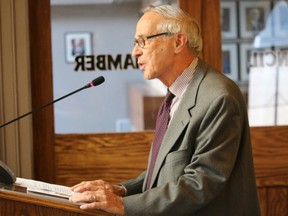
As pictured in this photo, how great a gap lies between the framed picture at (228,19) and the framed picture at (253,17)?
6 cm

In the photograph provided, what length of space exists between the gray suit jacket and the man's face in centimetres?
12

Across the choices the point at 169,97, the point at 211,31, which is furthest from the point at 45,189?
the point at 211,31

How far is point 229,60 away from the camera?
4.25m

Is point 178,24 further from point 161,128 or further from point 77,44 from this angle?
point 77,44

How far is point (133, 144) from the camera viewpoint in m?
4.13

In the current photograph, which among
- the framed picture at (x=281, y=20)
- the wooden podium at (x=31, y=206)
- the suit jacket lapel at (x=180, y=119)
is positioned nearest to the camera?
the wooden podium at (x=31, y=206)

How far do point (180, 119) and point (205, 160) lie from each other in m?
0.20

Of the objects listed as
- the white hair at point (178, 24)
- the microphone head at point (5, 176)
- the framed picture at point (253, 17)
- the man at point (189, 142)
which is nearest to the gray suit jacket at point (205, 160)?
the man at point (189, 142)

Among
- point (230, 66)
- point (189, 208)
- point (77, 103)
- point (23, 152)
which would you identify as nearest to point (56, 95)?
point (77, 103)

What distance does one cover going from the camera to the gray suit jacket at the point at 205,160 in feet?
7.33

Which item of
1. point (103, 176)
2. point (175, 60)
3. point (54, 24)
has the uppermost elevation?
point (54, 24)

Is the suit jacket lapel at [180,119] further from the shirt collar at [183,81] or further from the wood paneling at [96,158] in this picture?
the wood paneling at [96,158]

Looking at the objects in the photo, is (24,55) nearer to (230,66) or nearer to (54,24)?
(54,24)

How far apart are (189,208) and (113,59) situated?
6.71ft
